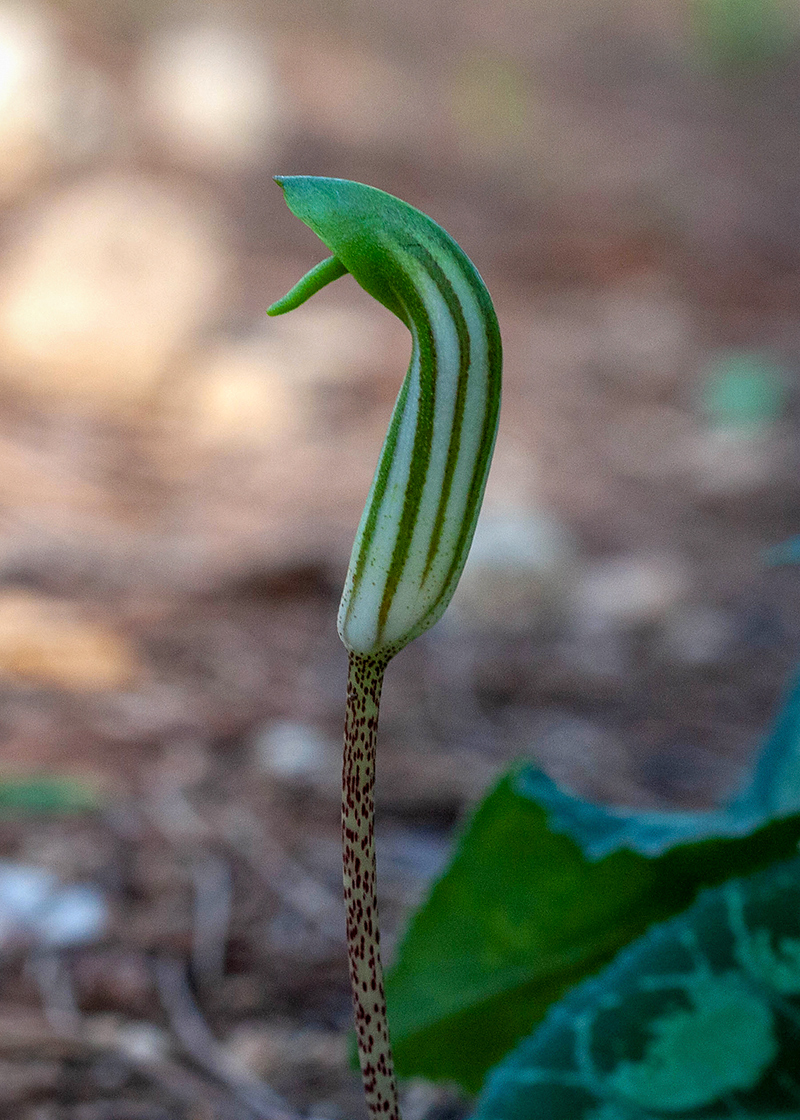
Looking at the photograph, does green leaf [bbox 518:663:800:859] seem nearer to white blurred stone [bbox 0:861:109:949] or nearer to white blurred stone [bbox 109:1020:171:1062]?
white blurred stone [bbox 109:1020:171:1062]

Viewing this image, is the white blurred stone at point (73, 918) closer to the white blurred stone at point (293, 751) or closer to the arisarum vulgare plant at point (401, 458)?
the white blurred stone at point (293, 751)

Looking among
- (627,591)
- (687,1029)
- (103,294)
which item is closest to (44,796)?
(687,1029)

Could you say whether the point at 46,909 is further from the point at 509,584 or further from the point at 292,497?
the point at 292,497

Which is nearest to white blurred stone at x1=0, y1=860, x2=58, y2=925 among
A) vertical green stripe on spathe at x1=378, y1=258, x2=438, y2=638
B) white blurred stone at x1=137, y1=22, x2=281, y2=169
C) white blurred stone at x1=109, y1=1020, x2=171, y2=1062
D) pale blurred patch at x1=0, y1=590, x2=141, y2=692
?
white blurred stone at x1=109, y1=1020, x2=171, y2=1062

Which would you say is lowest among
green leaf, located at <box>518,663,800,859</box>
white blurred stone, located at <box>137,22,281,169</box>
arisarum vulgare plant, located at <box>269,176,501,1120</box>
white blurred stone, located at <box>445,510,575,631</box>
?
green leaf, located at <box>518,663,800,859</box>

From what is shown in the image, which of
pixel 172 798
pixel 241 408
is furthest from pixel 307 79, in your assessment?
pixel 172 798

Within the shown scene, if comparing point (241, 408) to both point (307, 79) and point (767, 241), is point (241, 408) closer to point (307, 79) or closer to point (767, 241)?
point (767, 241)

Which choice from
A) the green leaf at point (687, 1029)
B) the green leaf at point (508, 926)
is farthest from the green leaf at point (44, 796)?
the green leaf at point (687, 1029)
